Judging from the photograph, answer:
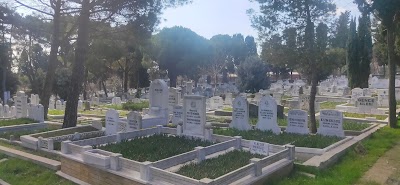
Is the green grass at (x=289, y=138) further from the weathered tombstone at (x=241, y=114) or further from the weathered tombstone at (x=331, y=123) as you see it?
the weathered tombstone at (x=241, y=114)

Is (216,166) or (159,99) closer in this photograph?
(216,166)

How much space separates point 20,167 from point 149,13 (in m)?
8.71

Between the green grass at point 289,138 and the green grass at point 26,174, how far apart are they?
20.4 ft

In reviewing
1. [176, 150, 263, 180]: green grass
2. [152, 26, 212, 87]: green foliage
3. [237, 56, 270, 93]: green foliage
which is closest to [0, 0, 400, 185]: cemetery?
[176, 150, 263, 180]: green grass

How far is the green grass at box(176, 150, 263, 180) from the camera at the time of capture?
7488mm

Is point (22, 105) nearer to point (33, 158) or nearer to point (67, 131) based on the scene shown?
point (67, 131)

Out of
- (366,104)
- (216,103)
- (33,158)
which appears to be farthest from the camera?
(216,103)

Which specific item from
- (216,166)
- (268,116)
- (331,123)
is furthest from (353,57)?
(216,166)

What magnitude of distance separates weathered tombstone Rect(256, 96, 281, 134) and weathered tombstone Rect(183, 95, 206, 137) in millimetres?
3063

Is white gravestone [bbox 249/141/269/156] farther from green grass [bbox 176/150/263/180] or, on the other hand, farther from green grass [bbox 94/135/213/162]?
green grass [bbox 94/135/213/162]

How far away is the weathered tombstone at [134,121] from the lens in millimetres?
14812

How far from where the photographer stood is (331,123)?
13.2 m

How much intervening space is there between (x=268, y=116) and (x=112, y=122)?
6.10 m

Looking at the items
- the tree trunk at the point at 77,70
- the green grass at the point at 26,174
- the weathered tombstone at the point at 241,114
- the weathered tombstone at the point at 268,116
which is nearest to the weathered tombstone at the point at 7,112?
the tree trunk at the point at 77,70
